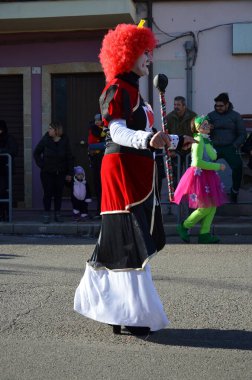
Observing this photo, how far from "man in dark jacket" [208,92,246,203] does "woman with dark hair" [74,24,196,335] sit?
7.10 m

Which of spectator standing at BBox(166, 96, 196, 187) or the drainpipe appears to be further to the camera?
the drainpipe

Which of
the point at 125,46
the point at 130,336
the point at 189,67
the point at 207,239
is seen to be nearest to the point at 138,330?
the point at 130,336

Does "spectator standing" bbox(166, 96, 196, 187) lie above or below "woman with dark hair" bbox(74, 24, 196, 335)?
above

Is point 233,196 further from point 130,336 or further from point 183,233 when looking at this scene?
point 130,336

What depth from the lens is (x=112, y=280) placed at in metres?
5.38

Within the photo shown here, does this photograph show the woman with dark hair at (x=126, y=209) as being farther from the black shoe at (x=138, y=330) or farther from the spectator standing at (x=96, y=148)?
the spectator standing at (x=96, y=148)

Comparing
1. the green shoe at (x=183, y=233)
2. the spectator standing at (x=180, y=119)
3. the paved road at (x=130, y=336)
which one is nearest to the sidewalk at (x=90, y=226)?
the green shoe at (x=183, y=233)

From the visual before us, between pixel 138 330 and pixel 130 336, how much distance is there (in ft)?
0.46

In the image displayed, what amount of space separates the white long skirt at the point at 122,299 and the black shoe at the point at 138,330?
85 mm

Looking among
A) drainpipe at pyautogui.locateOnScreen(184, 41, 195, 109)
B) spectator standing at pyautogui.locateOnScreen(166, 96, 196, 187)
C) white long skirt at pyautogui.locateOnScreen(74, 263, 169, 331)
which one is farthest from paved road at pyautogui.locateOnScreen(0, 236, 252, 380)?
drainpipe at pyautogui.locateOnScreen(184, 41, 195, 109)

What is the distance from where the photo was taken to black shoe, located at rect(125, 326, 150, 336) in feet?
17.6

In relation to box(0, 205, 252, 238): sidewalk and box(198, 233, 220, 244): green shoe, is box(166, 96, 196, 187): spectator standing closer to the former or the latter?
box(0, 205, 252, 238): sidewalk

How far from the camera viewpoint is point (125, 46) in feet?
17.4

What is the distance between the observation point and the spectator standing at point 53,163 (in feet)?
40.6
